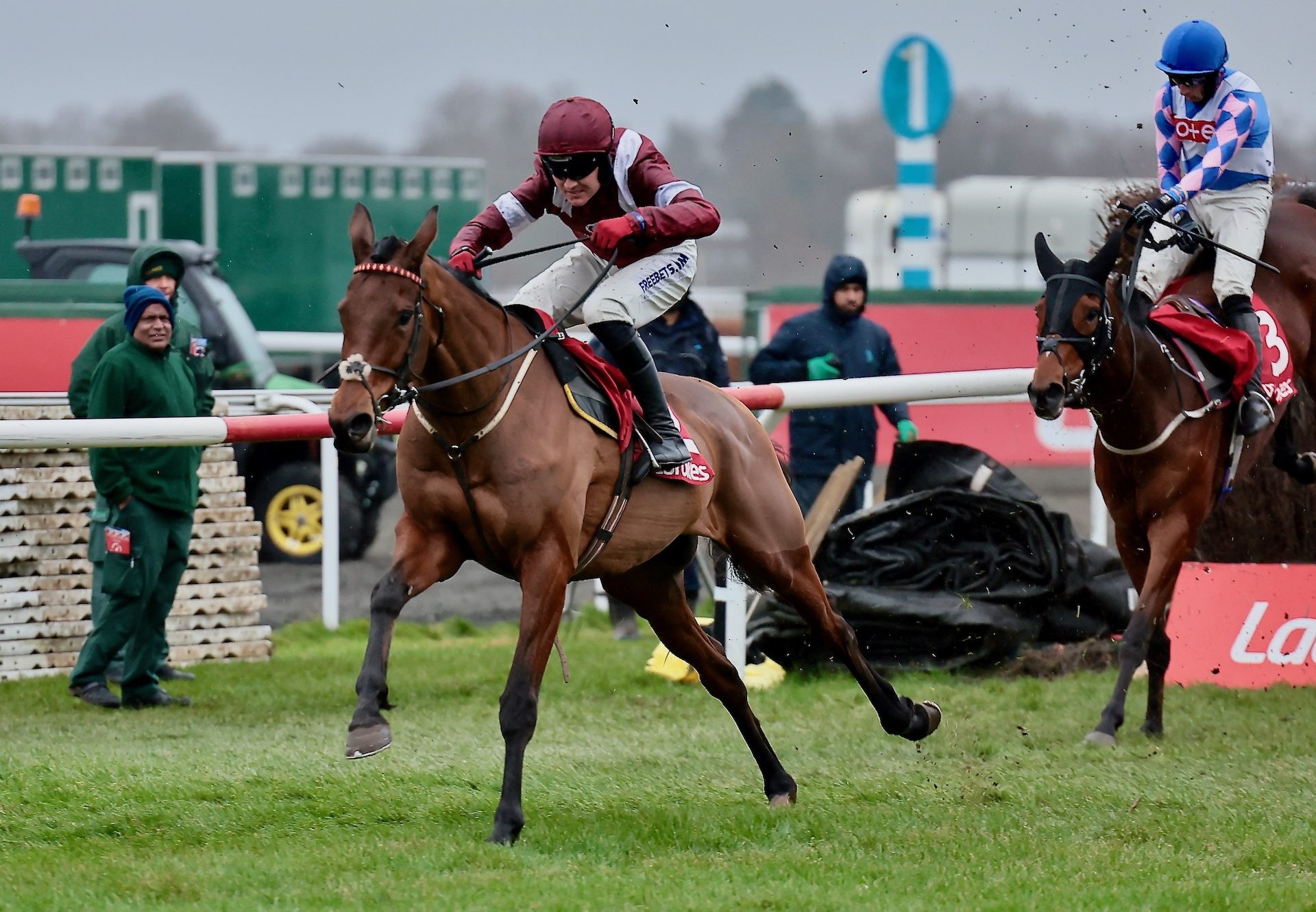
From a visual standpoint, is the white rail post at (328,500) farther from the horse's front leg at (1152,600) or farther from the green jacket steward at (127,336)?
the horse's front leg at (1152,600)

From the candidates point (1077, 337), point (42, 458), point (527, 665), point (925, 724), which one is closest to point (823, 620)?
point (925, 724)

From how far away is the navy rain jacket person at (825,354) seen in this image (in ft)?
32.9

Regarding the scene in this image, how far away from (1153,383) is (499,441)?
3451mm

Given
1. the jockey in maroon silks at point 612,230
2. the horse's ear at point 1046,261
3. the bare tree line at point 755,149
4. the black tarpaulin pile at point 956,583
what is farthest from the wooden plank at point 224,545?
the bare tree line at point 755,149

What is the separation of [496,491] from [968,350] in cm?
1253

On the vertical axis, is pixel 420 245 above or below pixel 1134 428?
above

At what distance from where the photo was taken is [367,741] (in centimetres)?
491

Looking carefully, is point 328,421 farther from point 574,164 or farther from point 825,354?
point 825,354

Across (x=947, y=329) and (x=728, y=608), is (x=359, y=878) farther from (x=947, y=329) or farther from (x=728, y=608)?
(x=947, y=329)

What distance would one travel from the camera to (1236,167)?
796cm

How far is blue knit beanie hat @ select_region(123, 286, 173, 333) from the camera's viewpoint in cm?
814

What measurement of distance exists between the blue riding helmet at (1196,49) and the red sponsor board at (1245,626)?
2.38 meters

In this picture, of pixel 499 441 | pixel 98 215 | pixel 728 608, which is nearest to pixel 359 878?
pixel 499 441

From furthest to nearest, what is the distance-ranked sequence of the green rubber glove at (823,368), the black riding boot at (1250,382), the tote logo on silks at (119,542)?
the green rubber glove at (823,368) → the tote logo on silks at (119,542) → the black riding boot at (1250,382)
